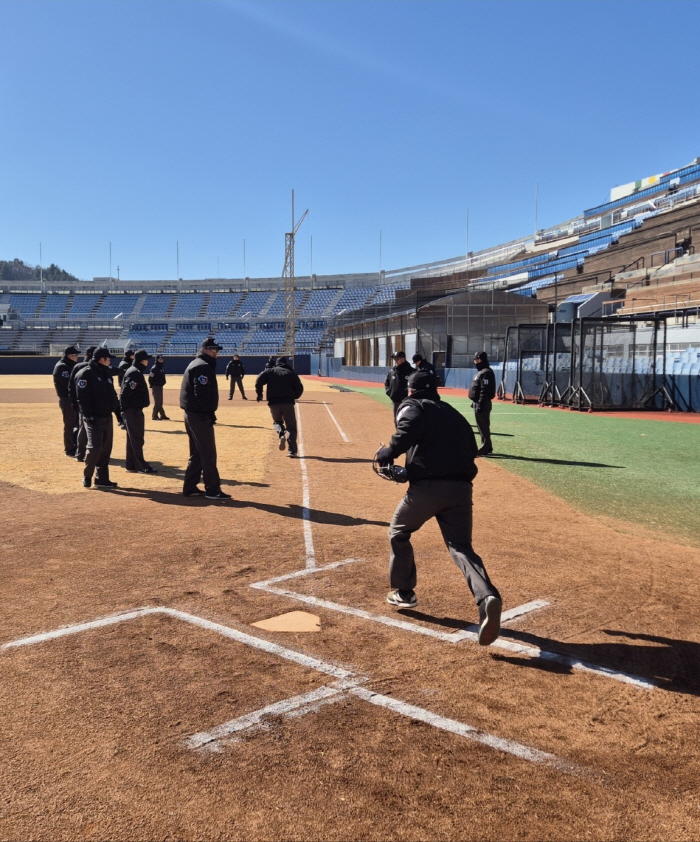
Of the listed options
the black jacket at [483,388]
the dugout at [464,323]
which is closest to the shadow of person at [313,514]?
the black jacket at [483,388]

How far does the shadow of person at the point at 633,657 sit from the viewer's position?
4375mm

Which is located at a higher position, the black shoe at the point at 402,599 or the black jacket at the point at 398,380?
the black jacket at the point at 398,380

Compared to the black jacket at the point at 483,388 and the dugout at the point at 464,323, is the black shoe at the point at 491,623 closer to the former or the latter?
the black jacket at the point at 483,388

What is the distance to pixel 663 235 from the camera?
44.0m

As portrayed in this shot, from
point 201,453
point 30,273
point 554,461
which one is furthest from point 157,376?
point 30,273

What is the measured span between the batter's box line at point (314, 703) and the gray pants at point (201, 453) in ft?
15.1

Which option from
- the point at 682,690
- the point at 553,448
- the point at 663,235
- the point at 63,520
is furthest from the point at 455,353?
the point at 682,690

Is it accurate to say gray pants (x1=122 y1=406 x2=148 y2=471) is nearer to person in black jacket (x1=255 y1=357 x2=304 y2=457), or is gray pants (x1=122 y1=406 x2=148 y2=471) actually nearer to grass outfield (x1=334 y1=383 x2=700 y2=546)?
person in black jacket (x1=255 y1=357 x2=304 y2=457)

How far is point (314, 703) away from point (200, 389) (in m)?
6.32

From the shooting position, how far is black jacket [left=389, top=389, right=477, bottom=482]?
16.4ft

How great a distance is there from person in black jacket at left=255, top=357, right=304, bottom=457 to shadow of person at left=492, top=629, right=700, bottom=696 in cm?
944

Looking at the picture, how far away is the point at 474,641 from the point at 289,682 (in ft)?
4.96

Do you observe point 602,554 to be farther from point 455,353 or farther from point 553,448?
point 455,353

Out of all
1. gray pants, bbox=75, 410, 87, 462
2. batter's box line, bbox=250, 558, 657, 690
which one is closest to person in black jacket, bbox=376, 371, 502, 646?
batter's box line, bbox=250, 558, 657, 690
